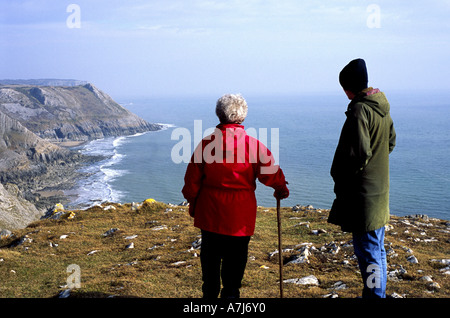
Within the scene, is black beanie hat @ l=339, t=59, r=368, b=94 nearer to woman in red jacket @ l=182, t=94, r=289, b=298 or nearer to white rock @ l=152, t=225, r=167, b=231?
woman in red jacket @ l=182, t=94, r=289, b=298

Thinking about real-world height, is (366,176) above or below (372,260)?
above

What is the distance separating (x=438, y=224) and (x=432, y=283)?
975cm

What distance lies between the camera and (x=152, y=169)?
110 meters

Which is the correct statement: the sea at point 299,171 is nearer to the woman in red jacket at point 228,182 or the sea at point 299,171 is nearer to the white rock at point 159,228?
the white rock at point 159,228

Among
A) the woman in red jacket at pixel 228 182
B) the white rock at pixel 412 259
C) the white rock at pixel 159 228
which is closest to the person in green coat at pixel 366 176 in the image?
the woman in red jacket at pixel 228 182

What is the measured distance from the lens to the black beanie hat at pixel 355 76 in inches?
197

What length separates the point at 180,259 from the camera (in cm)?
1122

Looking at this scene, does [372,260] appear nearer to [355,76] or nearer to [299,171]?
[355,76]

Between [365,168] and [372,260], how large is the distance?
121cm

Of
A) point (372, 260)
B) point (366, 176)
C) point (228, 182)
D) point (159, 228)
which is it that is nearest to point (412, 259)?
point (372, 260)

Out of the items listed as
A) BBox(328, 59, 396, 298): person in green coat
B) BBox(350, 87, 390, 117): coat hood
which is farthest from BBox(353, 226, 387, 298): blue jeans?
BBox(350, 87, 390, 117): coat hood
